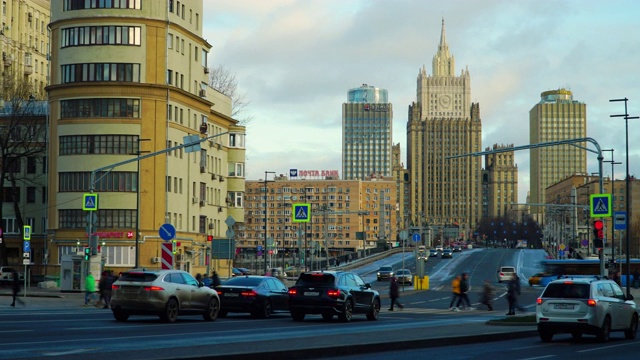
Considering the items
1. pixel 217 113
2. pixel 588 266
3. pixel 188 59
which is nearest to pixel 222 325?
pixel 188 59

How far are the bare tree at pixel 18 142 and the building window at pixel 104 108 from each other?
5739 millimetres

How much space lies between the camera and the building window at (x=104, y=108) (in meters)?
72.6

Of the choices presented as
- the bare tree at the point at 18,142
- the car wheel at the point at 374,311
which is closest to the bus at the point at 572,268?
the bare tree at the point at 18,142

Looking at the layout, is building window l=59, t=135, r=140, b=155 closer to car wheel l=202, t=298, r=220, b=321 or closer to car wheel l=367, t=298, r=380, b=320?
car wheel l=367, t=298, r=380, b=320

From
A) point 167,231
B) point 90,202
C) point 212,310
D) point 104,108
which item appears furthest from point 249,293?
point 104,108

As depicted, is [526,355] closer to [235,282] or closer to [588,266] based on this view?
[235,282]

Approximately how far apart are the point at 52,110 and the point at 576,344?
5619 cm

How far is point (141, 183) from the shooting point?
7306 centimetres

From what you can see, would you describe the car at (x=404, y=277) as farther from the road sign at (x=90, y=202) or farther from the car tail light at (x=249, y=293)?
the car tail light at (x=249, y=293)

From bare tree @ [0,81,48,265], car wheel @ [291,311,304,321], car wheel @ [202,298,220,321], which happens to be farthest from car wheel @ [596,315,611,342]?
bare tree @ [0,81,48,265]

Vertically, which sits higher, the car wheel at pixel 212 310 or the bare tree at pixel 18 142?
the bare tree at pixel 18 142

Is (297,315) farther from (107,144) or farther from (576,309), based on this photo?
(107,144)

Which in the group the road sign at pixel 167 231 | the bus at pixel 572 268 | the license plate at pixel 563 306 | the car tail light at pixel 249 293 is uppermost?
the road sign at pixel 167 231

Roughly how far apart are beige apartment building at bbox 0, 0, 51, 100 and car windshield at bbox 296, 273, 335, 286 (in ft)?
292
